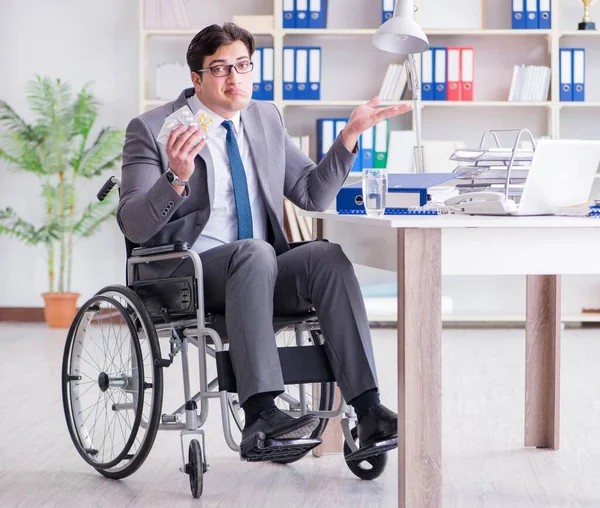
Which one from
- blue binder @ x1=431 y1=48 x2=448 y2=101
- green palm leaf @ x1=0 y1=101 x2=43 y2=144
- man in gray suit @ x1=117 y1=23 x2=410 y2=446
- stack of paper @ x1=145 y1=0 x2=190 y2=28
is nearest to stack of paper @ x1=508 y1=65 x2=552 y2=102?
blue binder @ x1=431 y1=48 x2=448 y2=101

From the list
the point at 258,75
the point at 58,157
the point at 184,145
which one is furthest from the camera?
the point at 58,157

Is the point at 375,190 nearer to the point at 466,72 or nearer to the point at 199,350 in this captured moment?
the point at 199,350

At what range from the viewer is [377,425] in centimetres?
196

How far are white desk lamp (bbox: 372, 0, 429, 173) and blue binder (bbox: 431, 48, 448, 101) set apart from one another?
2556mm

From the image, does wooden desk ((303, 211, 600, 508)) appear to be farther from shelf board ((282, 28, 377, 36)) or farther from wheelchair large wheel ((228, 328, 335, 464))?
shelf board ((282, 28, 377, 36))

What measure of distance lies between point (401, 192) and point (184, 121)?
21.2 inches

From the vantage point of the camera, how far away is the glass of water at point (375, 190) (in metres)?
2.09

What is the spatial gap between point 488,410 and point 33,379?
1722 mm

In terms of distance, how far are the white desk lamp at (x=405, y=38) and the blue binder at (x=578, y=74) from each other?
279 cm

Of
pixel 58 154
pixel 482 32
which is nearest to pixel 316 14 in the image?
pixel 482 32

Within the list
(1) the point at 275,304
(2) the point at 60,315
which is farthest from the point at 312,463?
(2) the point at 60,315

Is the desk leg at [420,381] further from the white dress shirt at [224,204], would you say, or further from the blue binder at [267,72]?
the blue binder at [267,72]

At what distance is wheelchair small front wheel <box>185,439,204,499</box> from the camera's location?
2082 mm

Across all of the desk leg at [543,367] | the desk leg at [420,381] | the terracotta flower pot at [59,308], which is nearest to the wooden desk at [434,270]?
the desk leg at [420,381]
